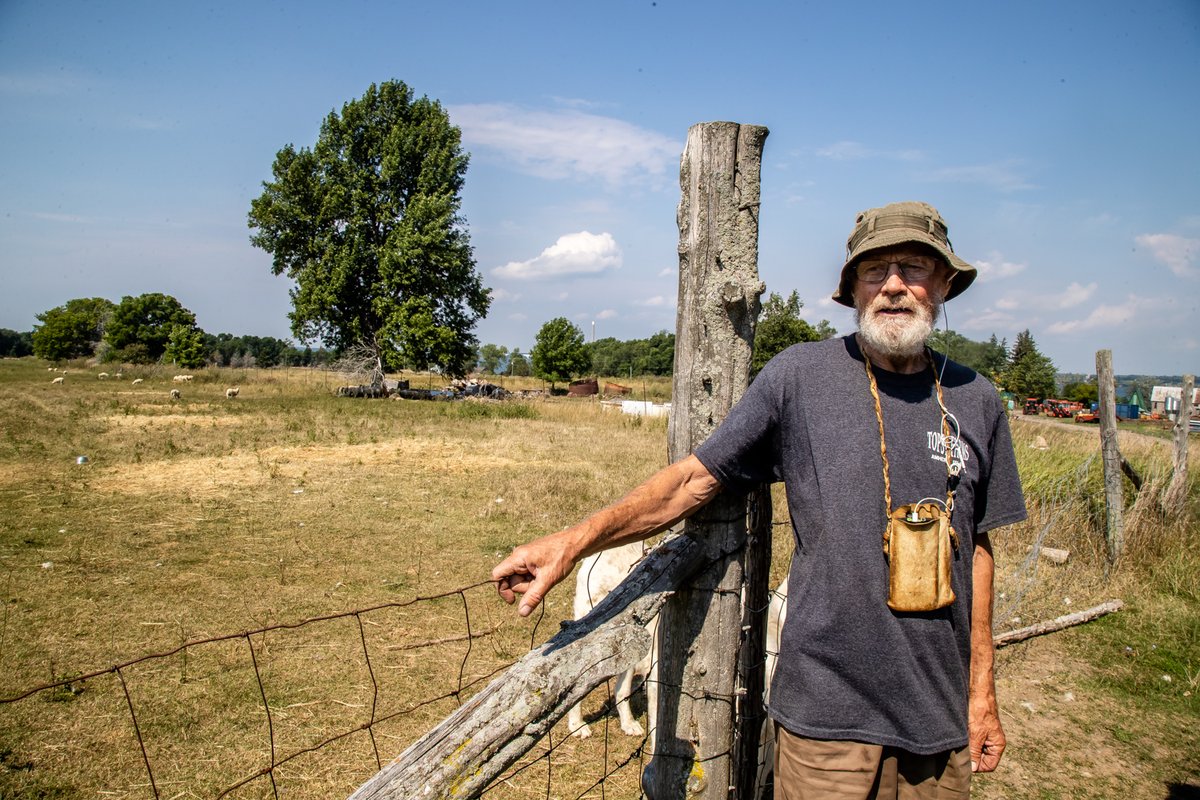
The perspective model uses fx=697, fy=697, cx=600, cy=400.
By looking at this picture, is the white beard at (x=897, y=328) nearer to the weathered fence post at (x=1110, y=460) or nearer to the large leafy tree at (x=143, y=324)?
the weathered fence post at (x=1110, y=460)

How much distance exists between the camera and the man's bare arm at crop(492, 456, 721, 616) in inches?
65.9

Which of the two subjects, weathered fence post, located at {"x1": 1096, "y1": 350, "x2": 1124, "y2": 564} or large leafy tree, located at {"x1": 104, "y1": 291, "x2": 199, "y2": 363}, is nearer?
weathered fence post, located at {"x1": 1096, "y1": 350, "x2": 1124, "y2": 564}

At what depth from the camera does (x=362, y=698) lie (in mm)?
4672

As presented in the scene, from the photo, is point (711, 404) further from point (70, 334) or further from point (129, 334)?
point (70, 334)

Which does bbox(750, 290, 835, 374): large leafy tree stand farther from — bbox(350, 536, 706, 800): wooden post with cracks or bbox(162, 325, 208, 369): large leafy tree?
bbox(162, 325, 208, 369): large leafy tree

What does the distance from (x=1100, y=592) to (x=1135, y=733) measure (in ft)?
8.47

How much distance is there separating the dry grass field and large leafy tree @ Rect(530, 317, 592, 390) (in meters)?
Answer: 32.7

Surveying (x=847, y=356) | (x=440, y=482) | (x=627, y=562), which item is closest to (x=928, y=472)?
(x=847, y=356)

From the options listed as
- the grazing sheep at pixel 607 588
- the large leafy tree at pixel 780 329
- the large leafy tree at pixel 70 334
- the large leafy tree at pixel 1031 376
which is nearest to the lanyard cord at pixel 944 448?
the grazing sheep at pixel 607 588

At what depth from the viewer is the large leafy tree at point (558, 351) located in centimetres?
4559

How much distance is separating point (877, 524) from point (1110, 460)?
21.7ft

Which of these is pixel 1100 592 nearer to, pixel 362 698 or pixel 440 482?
pixel 362 698

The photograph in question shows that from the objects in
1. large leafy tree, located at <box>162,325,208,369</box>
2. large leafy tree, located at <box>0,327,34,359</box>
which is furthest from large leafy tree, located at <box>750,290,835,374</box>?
large leafy tree, located at <box>0,327,34,359</box>

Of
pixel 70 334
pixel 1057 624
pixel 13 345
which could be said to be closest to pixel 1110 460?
pixel 1057 624
